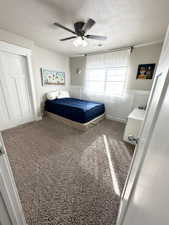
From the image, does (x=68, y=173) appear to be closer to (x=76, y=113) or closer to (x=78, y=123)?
(x=78, y=123)

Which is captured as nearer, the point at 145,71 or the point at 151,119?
the point at 151,119

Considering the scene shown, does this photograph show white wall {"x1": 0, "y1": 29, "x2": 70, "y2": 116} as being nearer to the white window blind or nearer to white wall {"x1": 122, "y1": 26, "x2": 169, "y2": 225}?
the white window blind

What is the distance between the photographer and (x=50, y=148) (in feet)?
6.71

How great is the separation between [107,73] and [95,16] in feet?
6.51

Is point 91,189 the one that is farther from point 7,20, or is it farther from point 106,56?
point 106,56

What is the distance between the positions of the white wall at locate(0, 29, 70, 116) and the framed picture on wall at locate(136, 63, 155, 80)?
2976 millimetres

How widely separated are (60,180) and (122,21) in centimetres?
289

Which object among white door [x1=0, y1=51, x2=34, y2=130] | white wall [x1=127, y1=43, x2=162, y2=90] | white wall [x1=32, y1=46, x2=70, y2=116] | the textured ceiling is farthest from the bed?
the textured ceiling

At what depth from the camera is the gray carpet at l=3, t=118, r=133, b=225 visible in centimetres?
107

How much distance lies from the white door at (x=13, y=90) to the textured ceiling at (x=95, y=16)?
69 cm

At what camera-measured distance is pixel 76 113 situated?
2758mm

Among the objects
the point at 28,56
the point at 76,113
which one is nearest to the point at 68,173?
the point at 76,113

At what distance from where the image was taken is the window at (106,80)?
3299 mm

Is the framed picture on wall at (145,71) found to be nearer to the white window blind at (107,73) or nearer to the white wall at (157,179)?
the white window blind at (107,73)
